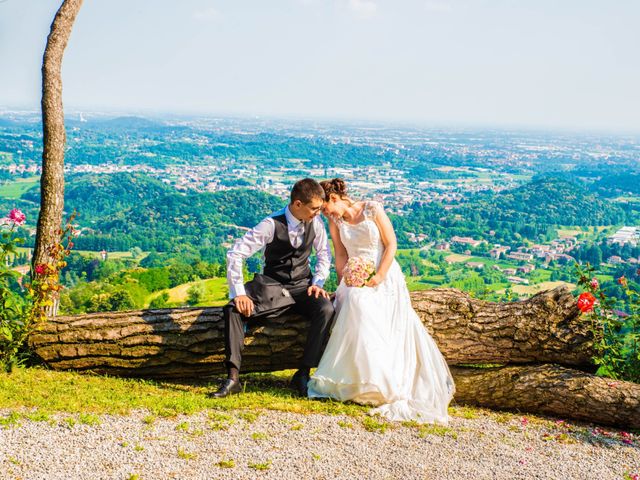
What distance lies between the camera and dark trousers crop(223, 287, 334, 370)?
6070 millimetres

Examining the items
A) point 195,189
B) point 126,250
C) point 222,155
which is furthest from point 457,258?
point 222,155

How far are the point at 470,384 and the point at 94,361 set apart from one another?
3896mm

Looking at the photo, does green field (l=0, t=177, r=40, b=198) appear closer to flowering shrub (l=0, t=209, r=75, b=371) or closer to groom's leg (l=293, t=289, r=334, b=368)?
flowering shrub (l=0, t=209, r=75, b=371)

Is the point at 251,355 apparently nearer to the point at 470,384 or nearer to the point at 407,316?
the point at 407,316

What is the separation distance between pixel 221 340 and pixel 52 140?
299cm

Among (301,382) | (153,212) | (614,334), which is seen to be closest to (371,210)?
(301,382)

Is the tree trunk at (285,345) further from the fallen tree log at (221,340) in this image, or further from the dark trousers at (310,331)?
the dark trousers at (310,331)

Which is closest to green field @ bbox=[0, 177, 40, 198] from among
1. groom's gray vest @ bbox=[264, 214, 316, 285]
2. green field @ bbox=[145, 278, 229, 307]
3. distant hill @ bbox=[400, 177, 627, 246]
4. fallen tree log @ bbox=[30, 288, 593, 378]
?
distant hill @ bbox=[400, 177, 627, 246]

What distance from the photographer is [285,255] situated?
638 cm

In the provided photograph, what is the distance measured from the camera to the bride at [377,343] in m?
5.78

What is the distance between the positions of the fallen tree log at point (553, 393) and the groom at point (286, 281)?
5.55 ft

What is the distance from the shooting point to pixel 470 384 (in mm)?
6586

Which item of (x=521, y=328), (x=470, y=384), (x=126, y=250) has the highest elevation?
(x=521, y=328)

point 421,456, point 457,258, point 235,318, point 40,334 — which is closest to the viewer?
point 421,456
